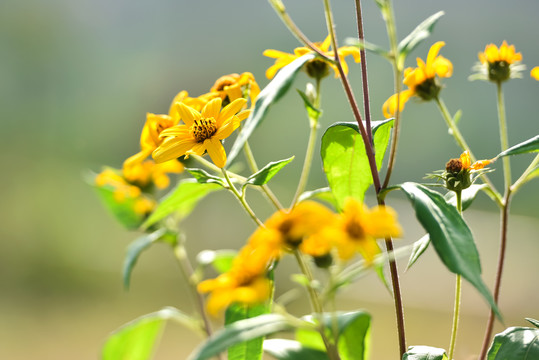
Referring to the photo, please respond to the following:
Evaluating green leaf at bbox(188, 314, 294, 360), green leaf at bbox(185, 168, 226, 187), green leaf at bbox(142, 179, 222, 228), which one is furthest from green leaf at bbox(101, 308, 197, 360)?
green leaf at bbox(188, 314, 294, 360)

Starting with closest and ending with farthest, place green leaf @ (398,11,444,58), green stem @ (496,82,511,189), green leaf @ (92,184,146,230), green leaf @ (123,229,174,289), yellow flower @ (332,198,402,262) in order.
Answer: yellow flower @ (332,198,402,262) < green leaf @ (398,11,444,58) < green stem @ (496,82,511,189) < green leaf @ (123,229,174,289) < green leaf @ (92,184,146,230)

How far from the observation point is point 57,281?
106 inches

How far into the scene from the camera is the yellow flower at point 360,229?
0.97 feet

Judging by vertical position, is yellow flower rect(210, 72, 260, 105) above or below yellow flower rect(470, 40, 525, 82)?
above

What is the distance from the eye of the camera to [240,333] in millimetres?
316

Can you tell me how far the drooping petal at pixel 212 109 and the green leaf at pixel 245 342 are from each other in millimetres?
145

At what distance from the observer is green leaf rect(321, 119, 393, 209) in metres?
0.46

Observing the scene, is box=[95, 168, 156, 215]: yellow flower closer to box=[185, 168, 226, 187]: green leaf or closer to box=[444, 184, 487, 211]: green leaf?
box=[185, 168, 226, 187]: green leaf

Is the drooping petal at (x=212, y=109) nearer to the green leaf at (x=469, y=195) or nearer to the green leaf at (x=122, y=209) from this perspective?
the green leaf at (x=469, y=195)

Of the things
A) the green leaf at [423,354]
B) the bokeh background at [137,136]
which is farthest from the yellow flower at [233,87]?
the bokeh background at [137,136]

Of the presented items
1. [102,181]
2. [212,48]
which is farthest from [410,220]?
[212,48]

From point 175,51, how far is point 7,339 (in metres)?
2.95

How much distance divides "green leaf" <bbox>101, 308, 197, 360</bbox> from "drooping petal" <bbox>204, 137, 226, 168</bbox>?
329mm

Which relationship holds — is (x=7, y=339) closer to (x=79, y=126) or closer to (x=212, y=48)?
(x=79, y=126)
